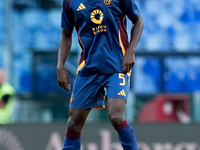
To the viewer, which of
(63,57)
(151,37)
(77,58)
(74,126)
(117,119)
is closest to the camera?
(117,119)

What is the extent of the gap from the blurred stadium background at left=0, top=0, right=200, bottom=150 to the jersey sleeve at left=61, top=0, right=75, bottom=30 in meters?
4.52

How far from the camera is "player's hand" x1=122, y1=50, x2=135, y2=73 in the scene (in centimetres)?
437

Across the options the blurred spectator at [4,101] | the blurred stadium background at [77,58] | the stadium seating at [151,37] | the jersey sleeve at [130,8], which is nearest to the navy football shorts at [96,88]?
the jersey sleeve at [130,8]

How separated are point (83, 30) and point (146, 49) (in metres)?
6.45

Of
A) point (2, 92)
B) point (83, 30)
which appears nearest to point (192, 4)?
point (2, 92)

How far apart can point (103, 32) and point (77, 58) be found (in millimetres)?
5974

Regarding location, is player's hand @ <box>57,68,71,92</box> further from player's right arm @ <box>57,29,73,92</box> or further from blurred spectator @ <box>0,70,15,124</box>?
blurred spectator @ <box>0,70,15,124</box>

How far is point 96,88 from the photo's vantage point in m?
4.45

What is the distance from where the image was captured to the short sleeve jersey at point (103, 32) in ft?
14.5

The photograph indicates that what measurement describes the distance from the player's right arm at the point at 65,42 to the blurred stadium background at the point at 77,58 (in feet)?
14.4

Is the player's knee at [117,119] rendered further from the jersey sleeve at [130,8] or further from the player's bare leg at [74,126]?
the jersey sleeve at [130,8]

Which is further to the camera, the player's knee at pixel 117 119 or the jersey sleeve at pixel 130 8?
the jersey sleeve at pixel 130 8

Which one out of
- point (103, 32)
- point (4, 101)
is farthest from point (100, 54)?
point (4, 101)

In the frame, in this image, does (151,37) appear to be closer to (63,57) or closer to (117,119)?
(63,57)
